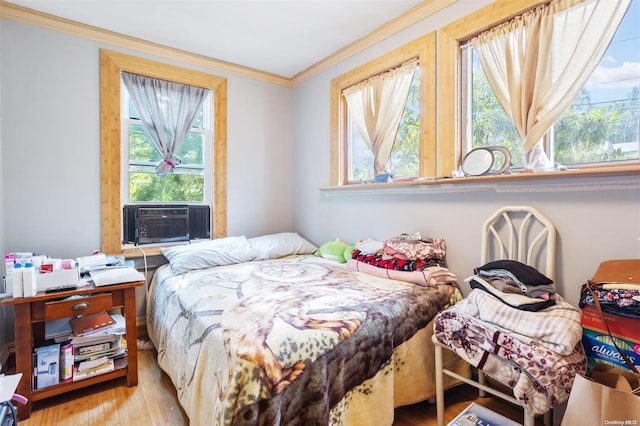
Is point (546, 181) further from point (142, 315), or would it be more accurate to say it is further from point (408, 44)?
point (142, 315)

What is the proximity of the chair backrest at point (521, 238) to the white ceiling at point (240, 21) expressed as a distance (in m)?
1.60

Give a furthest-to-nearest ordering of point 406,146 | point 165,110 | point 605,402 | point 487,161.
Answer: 1. point 165,110
2. point 406,146
3. point 487,161
4. point 605,402

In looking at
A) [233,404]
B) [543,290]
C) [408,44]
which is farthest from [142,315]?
[408,44]

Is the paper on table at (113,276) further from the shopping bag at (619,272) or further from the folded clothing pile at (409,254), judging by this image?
the shopping bag at (619,272)

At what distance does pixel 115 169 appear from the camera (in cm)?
255

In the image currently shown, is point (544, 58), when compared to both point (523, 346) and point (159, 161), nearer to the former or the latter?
point (523, 346)

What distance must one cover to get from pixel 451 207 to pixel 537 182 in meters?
0.51

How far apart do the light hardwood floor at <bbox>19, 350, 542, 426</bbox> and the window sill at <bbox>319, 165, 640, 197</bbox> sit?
1.25 metres

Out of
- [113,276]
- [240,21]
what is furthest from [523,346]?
[240,21]

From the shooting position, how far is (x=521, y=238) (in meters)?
1.70

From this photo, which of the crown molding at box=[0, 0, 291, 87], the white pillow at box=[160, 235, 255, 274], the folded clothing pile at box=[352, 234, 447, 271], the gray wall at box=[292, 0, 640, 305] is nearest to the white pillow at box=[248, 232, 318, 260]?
the white pillow at box=[160, 235, 255, 274]

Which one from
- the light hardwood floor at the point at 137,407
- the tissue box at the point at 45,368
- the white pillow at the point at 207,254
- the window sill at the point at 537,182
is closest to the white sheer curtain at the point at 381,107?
the window sill at the point at 537,182

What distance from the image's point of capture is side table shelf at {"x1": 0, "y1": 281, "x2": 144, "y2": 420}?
1.64 m

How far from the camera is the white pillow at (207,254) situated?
2379mm
